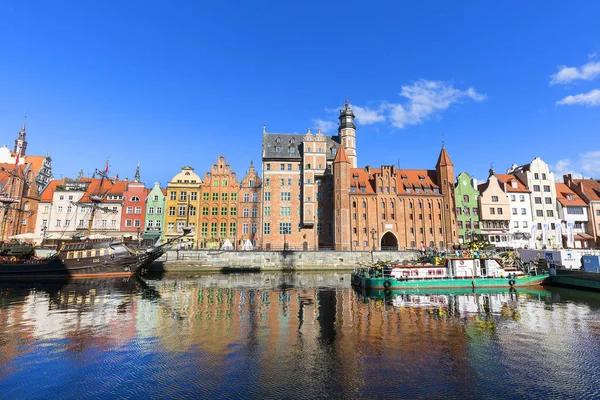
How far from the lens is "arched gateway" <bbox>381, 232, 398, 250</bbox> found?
7225cm

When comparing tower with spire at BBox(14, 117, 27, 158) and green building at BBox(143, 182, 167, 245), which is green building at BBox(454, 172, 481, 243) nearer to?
green building at BBox(143, 182, 167, 245)

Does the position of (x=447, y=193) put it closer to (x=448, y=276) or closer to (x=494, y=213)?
(x=494, y=213)

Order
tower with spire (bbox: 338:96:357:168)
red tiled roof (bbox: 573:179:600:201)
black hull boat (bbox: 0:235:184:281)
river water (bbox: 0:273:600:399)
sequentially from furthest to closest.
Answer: tower with spire (bbox: 338:96:357:168)
red tiled roof (bbox: 573:179:600:201)
black hull boat (bbox: 0:235:184:281)
river water (bbox: 0:273:600:399)

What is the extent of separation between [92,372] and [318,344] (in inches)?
407

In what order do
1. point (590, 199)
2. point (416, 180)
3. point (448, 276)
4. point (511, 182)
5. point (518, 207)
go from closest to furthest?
1. point (448, 276)
2. point (590, 199)
3. point (518, 207)
4. point (416, 180)
5. point (511, 182)

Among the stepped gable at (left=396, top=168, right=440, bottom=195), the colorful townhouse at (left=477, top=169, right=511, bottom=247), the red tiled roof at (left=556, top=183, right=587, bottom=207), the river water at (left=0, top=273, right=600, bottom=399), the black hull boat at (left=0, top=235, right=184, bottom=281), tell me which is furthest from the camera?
the stepped gable at (left=396, top=168, right=440, bottom=195)

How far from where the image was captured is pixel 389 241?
74.3 metres

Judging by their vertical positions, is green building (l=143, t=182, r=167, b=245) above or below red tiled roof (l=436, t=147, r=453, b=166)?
below

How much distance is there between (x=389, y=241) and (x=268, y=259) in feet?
101

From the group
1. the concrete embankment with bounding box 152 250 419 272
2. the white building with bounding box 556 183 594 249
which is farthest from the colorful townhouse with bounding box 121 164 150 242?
the white building with bounding box 556 183 594 249

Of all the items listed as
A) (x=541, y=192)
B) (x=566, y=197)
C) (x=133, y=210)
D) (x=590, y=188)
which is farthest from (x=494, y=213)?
(x=133, y=210)

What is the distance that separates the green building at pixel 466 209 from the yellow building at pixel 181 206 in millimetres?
60155

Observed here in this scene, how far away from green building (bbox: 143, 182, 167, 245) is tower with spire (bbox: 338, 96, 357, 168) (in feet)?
152

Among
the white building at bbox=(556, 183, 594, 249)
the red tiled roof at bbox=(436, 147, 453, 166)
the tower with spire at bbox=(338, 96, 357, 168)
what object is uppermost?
the tower with spire at bbox=(338, 96, 357, 168)
